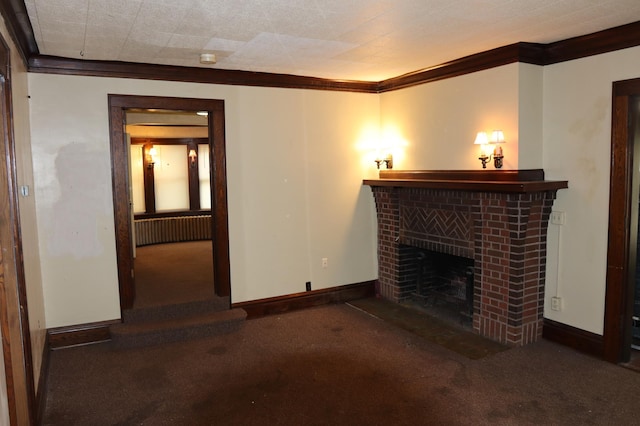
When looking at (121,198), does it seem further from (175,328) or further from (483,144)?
(483,144)

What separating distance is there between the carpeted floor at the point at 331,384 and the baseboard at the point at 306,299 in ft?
1.79

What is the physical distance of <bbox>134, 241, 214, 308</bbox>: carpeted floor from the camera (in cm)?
494

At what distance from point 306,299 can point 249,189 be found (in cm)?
142

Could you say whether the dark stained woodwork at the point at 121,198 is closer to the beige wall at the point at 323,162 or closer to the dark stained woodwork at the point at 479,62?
the beige wall at the point at 323,162

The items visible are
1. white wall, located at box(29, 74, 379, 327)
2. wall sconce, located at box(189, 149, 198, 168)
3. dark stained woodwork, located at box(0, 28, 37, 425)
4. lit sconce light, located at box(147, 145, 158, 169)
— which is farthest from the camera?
wall sconce, located at box(189, 149, 198, 168)

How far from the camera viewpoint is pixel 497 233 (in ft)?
13.4

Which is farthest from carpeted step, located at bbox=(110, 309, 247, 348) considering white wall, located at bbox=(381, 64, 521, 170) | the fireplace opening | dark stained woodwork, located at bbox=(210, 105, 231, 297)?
white wall, located at bbox=(381, 64, 521, 170)

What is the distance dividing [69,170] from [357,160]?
3024mm

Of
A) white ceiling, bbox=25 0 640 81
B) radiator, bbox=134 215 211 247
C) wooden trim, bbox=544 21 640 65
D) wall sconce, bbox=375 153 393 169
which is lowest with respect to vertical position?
radiator, bbox=134 215 211 247

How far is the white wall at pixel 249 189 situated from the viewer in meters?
4.08

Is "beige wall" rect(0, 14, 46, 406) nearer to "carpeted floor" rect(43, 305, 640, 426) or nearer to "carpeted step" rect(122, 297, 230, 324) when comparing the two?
"carpeted floor" rect(43, 305, 640, 426)

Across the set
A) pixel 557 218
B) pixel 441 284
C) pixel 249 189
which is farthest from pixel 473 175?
pixel 249 189

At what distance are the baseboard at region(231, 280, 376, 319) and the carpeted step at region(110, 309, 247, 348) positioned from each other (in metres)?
0.24

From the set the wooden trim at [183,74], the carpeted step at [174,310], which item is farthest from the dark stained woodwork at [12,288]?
the carpeted step at [174,310]
